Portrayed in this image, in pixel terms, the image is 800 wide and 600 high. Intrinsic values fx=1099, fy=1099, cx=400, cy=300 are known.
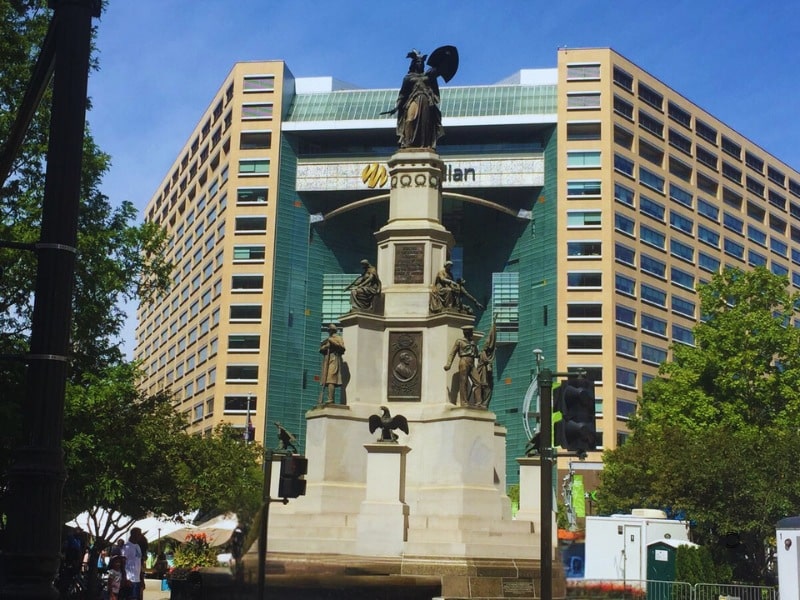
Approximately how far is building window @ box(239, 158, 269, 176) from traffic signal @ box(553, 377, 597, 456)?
96.5 m

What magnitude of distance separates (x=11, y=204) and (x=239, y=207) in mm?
80268

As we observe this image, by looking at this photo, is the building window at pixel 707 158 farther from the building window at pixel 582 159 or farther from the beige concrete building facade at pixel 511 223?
the building window at pixel 582 159

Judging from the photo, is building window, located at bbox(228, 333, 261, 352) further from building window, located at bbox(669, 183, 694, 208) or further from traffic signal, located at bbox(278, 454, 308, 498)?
traffic signal, located at bbox(278, 454, 308, 498)

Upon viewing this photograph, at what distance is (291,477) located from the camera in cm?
1681

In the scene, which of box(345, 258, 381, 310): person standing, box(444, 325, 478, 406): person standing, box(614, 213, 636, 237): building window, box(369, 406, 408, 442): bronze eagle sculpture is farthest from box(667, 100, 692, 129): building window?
box(369, 406, 408, 442): bronze eagle sculpture

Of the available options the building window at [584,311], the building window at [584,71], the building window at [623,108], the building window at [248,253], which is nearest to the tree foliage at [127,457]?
the building window at [584,311]

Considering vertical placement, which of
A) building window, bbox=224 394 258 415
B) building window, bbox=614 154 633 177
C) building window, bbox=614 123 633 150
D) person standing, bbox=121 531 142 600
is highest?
building window, bbox=614 123 633 150

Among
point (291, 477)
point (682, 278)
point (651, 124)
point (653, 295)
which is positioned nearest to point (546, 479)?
point (291, 477)

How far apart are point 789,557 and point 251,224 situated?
85.7m

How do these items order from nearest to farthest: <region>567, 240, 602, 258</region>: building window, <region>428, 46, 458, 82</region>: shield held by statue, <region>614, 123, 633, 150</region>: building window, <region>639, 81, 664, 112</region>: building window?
<region>428, 46, 458, 82</region>: shield held by statue → <region>567, 240, 602, 258</region>: building window → <region>614, 123, 633, 150</region>: building window → <region>639, 81, 664, 112</region>: building window

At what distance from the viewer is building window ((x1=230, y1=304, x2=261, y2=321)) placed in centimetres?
10369

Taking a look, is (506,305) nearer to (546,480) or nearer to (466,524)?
(466,524)

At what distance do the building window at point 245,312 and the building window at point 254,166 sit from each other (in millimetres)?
13181

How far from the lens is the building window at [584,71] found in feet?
336
